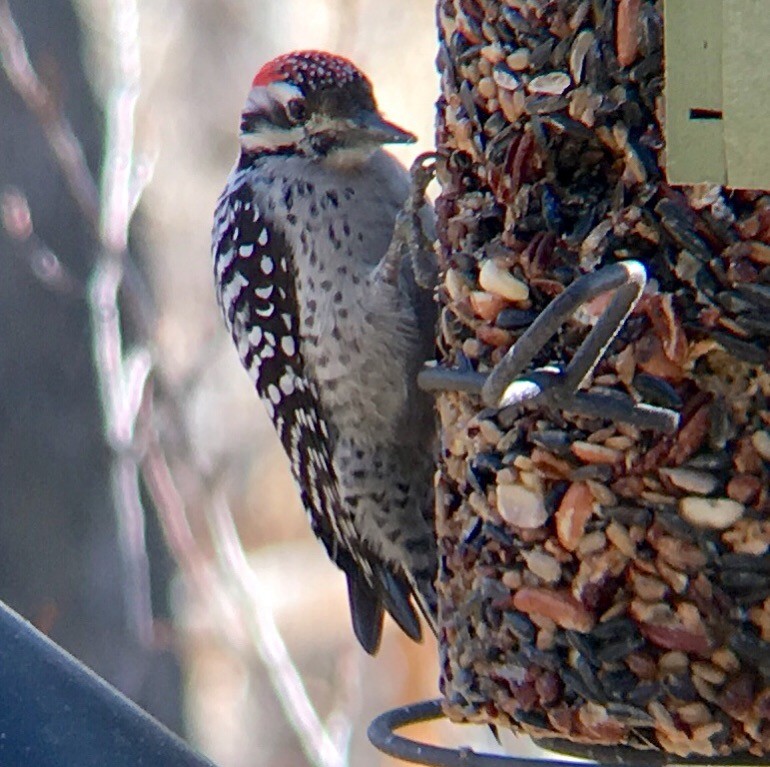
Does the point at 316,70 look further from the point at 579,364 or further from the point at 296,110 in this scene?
the point at 579,364

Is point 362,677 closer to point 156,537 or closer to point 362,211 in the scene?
point 156,537

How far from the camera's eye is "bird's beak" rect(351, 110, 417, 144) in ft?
13.2

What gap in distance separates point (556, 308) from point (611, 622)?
600mm

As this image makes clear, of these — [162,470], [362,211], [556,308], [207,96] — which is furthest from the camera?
[207,96]

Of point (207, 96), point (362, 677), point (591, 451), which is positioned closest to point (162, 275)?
point (207, 96)

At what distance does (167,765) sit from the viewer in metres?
2.22

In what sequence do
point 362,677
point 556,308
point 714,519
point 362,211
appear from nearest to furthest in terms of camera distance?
point 556,308
point 714,519
point 362,211
point 362,677

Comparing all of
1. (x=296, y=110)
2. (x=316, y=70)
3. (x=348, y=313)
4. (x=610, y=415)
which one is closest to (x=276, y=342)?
(x=348, y=313)

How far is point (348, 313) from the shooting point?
4129 mm

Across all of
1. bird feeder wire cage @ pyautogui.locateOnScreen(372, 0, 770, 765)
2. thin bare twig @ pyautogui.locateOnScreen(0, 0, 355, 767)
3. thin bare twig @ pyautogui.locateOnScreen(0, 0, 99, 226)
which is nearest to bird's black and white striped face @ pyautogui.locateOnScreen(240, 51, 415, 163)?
bird feeder wire cage @ pyautogui.locateOnScreen(372, 0, 770, 765)

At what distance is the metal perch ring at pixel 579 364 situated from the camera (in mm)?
2121

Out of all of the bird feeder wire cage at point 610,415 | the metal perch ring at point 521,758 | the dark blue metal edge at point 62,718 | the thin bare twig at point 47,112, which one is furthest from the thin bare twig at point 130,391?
the dark blue metal edge at point 62,718

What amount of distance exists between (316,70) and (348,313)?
24.9 inches

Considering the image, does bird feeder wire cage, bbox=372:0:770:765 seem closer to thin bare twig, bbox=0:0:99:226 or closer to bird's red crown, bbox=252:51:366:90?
bird's red crown, bbox=252:51:366:90
